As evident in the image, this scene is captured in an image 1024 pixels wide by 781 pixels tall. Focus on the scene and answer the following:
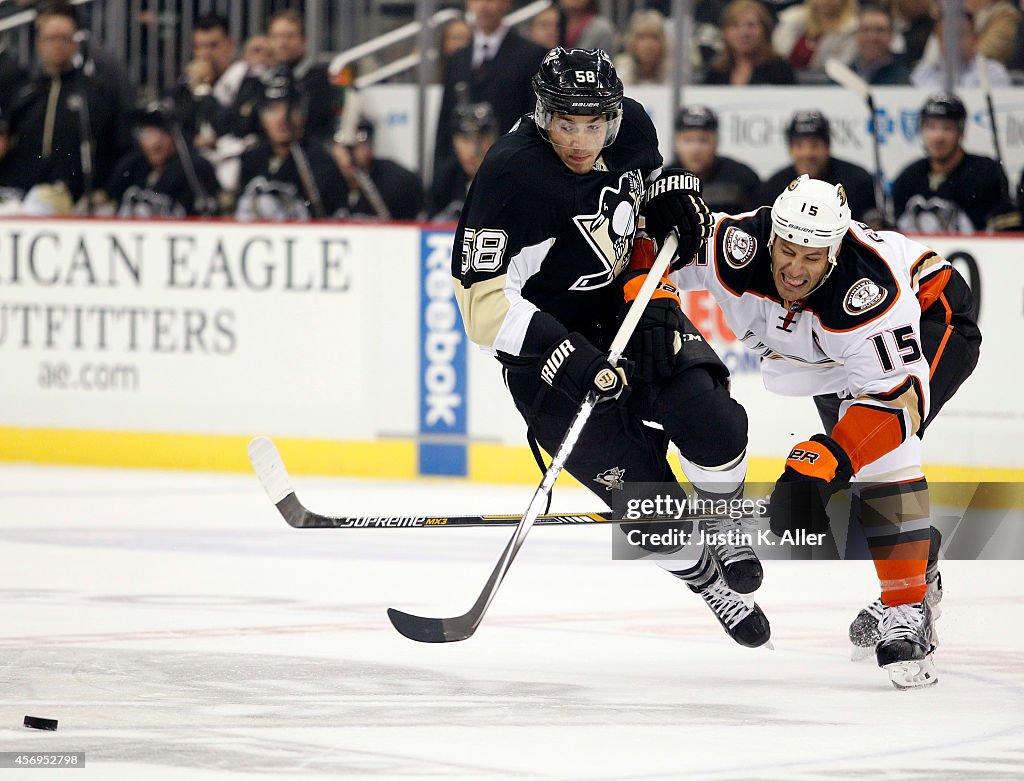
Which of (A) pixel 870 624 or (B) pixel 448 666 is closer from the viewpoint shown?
(B) pixel 448 666

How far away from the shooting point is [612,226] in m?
4.13

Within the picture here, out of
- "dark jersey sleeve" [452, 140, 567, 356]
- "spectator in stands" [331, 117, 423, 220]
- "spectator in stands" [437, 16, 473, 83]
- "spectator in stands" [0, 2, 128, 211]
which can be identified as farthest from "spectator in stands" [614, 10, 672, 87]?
"dark jersey sleeve" [452, 140, 567, 356]

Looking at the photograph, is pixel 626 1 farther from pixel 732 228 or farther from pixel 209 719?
pixel 209 719

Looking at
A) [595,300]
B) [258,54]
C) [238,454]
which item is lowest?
[238,454]

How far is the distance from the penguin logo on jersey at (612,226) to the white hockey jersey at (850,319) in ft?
0.52

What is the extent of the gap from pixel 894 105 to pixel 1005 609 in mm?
2901

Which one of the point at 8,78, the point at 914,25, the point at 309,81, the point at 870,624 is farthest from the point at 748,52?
the point at 870,624

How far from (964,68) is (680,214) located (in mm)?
3446

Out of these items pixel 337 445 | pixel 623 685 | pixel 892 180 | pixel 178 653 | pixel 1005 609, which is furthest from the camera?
pixel 337 445

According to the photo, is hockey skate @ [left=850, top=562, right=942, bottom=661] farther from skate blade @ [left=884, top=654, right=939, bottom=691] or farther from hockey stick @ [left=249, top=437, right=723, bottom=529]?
hockey stick @ [left=249, top=437, right=723, bottom=529]

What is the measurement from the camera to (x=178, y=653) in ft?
14.0

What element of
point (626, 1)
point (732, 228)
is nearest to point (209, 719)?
point (732, 228)

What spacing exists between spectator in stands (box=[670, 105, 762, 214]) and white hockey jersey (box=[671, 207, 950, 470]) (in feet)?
9.76

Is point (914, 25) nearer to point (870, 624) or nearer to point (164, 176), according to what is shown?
point (164, 176)
